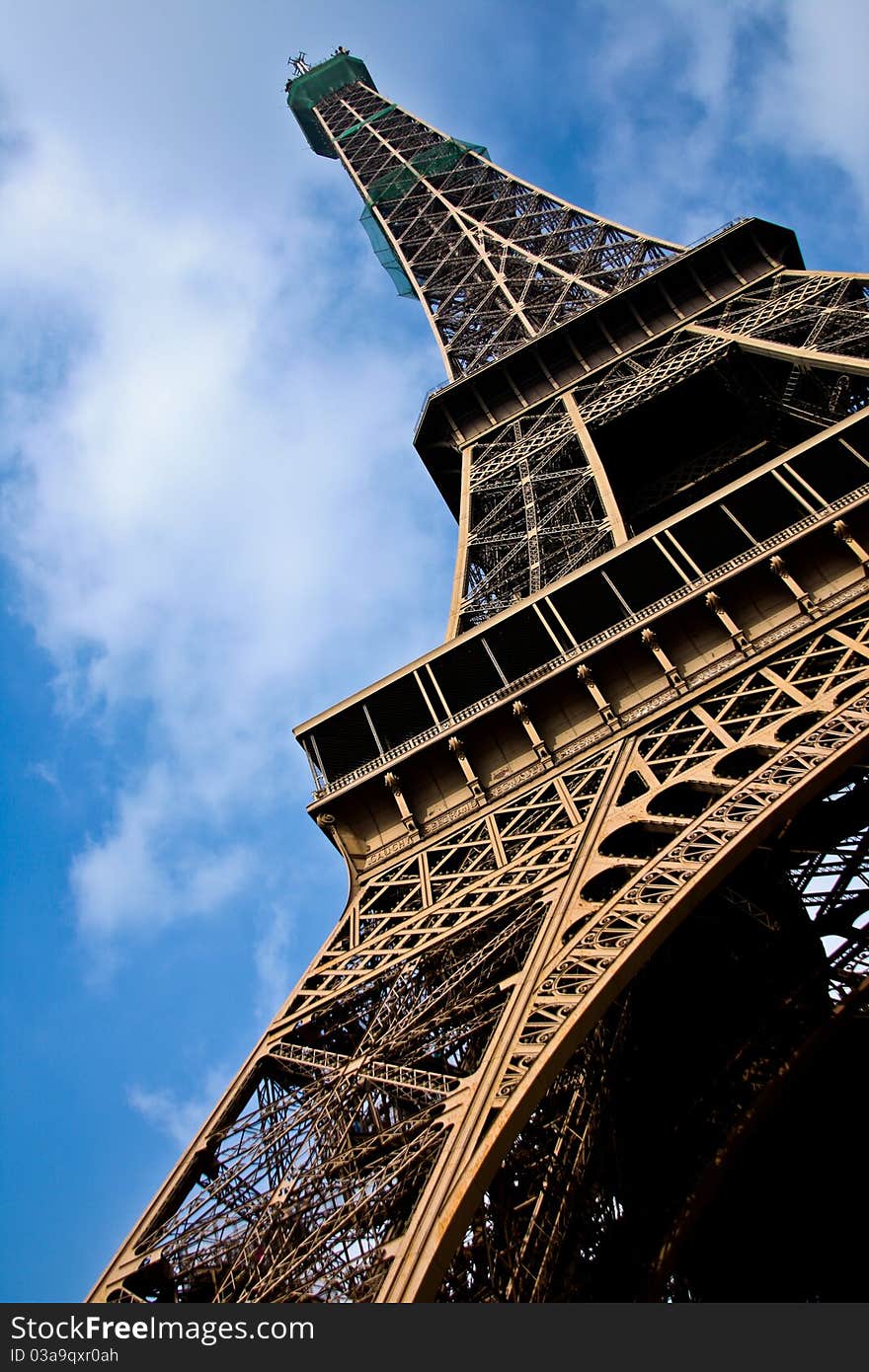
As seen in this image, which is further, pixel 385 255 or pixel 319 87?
pixel 319 87

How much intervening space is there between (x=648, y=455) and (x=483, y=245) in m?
15.4

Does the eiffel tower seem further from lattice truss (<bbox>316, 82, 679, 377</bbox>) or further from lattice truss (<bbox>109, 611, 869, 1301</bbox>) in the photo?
lattice truss (<bbox>316, 82, 679, 377</bbox>)

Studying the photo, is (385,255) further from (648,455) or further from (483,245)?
(648,455)

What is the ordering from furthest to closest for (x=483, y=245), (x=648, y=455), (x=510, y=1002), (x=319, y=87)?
(x=319, y=87), (x=483, y=245), (x=648, y=455), (x=510, y=1002)

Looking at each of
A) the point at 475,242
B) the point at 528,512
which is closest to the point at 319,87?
the point at 475,242

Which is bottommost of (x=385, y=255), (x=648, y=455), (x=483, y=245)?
(x=648, y=455)

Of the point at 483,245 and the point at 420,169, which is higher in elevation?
the point at 420,169

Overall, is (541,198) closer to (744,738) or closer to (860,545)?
(860,545)

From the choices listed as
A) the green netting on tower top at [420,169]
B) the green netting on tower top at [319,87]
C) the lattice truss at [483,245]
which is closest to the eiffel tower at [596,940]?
the lattice truss at [483,245]

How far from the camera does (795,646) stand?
1683cm

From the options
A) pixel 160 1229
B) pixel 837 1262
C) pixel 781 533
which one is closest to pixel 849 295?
pixel 781 533

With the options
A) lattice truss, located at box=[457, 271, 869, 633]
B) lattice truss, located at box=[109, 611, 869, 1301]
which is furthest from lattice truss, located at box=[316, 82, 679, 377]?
lattice truss, located at box=[109, 611, 869, 1301]

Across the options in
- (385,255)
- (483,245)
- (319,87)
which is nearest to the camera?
(483,245)

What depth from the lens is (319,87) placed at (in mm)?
72375
